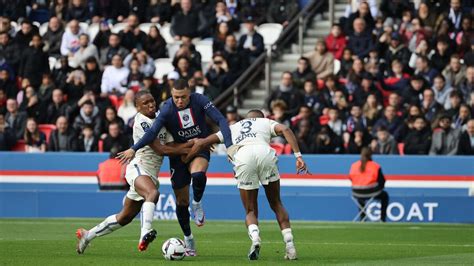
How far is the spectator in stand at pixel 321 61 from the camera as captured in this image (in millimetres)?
28922

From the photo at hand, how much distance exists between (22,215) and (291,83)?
6.44 meters

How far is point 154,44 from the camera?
31.5 meters

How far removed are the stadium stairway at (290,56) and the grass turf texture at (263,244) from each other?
6008mm

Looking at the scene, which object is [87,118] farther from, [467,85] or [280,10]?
[467,85]

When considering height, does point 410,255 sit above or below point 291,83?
above

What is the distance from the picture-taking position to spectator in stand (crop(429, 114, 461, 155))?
2612cm

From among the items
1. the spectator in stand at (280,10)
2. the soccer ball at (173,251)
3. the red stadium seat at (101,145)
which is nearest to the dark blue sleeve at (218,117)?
the soccer ball at (173,251)

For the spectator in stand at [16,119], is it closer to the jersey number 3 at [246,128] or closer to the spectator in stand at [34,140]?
the spectator in stand at [34,140]

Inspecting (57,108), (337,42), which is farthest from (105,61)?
(337,42)

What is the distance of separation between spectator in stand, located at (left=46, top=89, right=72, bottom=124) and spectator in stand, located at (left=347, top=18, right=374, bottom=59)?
22.1 ft

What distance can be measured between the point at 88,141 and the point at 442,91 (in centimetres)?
807

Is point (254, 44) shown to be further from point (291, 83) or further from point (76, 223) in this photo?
point (76, 223)

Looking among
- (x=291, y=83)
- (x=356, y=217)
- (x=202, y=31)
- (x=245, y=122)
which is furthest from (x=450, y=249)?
(x=202, y=31)

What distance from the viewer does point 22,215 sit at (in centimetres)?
2830
